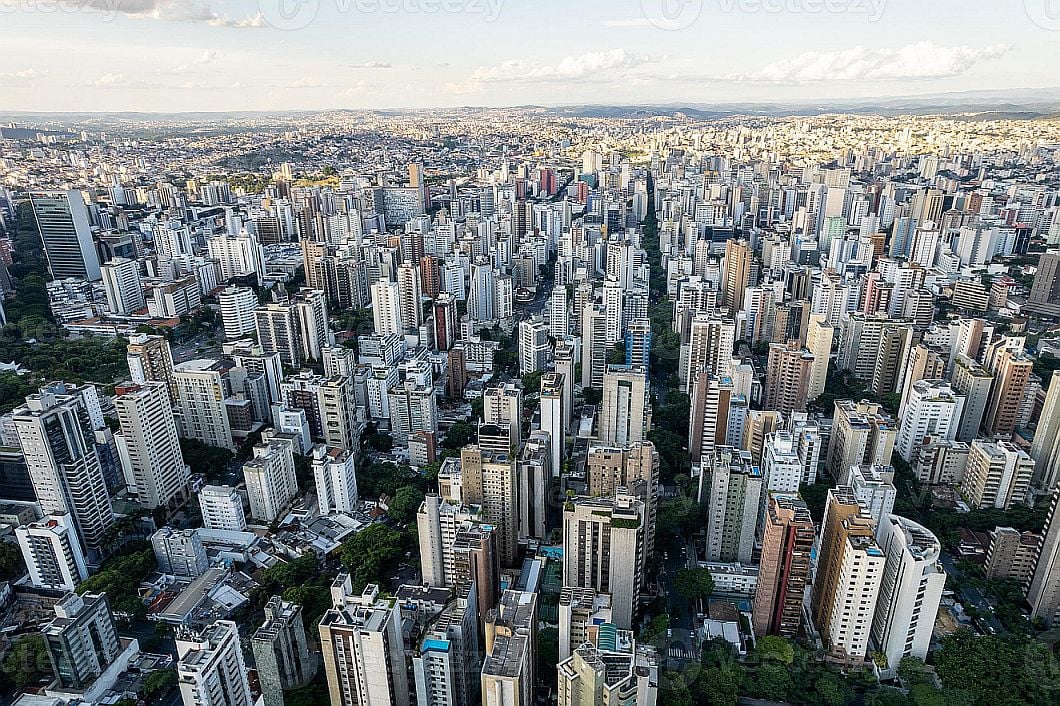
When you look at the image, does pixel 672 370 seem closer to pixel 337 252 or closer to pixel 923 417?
pixel 923 417

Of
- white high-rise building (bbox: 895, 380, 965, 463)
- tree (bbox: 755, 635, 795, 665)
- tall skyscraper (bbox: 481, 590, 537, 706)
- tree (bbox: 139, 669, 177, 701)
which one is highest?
tall skyscraper (bbox: 481, 590, 537, 706)

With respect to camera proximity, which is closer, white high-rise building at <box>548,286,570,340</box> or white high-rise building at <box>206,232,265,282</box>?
white high-rise building at <box>548,286,570,340</box>

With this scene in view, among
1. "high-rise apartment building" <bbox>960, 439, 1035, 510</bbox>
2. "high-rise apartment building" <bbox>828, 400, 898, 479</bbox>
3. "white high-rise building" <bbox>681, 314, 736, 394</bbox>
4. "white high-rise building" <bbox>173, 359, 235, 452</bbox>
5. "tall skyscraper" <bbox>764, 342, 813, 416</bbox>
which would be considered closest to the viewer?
"high-rise apartment building" <bbox>960, 439, 1035, 510</bbox>

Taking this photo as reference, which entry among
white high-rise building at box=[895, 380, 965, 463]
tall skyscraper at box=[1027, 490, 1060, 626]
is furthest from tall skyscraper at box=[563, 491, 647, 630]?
white high-rise building at box=[895, 380, 965, 463]

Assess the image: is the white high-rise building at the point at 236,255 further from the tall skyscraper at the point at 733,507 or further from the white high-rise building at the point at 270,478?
the tall skyscraper at the point at 733,507

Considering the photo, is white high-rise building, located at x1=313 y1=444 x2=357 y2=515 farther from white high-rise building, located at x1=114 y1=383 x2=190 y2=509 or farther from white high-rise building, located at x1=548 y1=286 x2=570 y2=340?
white high-rise building, located at x1=548 y1=286 x2=570 y2=340

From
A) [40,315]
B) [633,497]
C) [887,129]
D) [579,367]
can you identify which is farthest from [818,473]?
[887,129]
